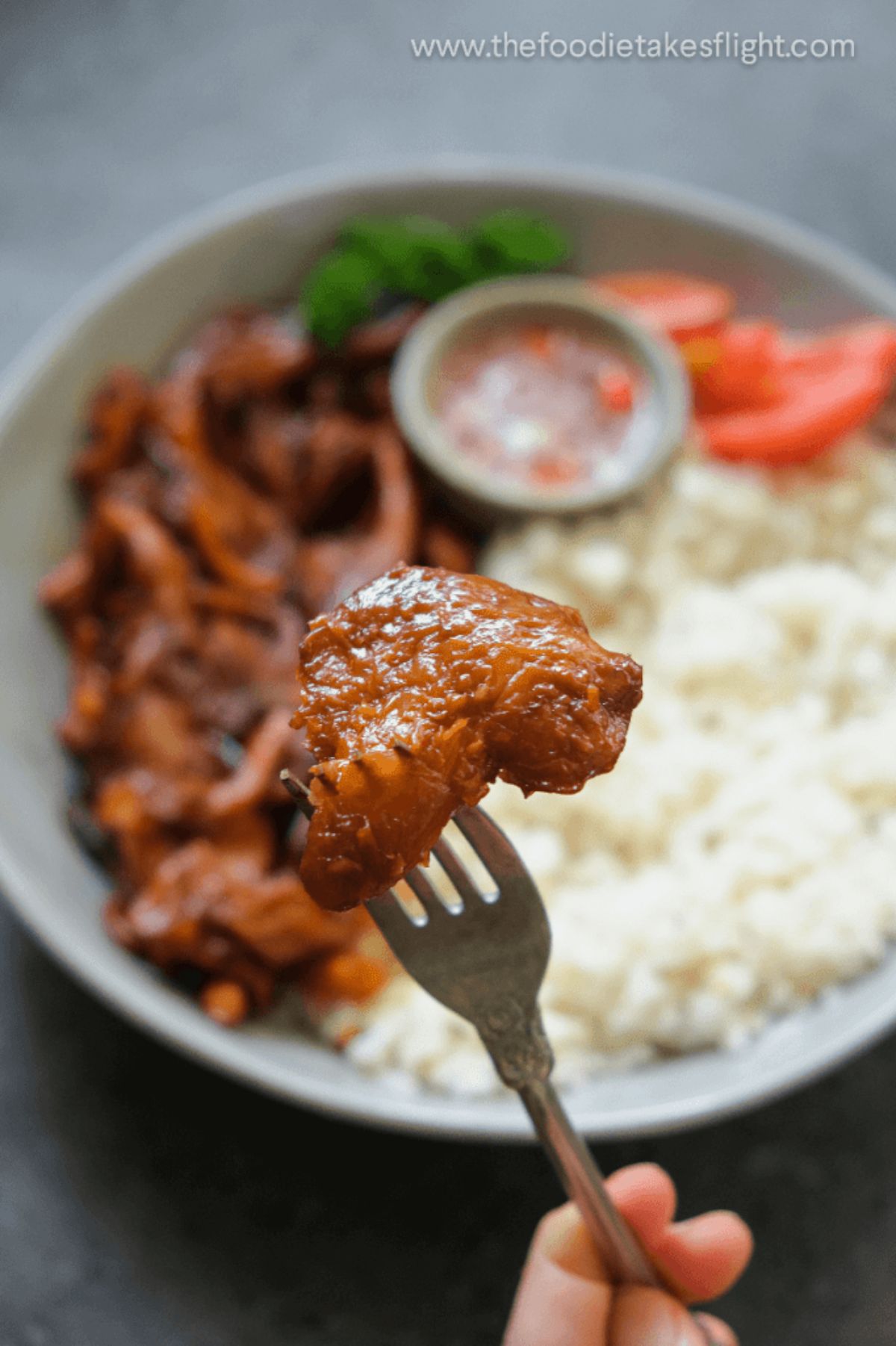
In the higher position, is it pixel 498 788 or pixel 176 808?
pixel 176 808

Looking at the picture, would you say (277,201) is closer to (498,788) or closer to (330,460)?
(330,460)

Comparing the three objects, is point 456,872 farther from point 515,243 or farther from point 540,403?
point 515,243

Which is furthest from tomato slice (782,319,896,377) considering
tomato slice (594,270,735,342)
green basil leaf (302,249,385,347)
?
green basil leaf (302,249,385,347)

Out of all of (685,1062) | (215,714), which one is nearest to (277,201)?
(215,714)

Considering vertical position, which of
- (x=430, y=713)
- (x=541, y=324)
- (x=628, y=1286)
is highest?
(x=430, y=713)

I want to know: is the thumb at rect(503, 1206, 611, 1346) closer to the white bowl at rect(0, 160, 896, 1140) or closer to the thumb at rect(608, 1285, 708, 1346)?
the thumb at rect(608, 1285, 708, 1346)

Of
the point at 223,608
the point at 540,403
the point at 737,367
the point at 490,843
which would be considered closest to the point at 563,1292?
the point at 490,843
